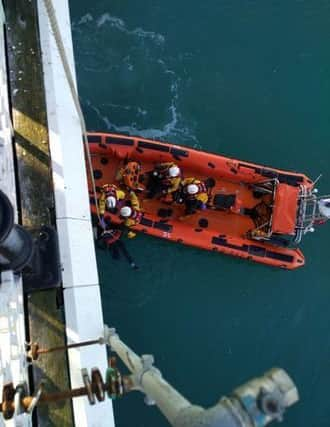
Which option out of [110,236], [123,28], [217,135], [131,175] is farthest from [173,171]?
[123,28]

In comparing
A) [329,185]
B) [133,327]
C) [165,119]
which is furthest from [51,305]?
[329,185]

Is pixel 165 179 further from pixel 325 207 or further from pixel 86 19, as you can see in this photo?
pixel 86 19

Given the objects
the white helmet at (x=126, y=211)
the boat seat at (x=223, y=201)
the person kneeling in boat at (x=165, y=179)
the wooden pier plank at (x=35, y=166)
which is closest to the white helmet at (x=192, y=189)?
the person kneeling in boat at (x=165, y=179)

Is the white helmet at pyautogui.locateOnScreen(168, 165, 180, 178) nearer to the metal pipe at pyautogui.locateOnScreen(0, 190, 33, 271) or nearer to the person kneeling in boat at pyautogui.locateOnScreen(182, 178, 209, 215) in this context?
the person kneeling in boat at pyautogui.locateOnScreen(182, 178, 209, 215)

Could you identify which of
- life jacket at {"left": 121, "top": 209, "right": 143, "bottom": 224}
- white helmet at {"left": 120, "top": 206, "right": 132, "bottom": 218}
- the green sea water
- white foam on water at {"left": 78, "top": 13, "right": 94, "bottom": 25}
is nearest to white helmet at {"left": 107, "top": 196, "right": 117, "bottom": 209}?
white helmet at {"left": 120, "top": 206, "right": 132, "bottom": 218}

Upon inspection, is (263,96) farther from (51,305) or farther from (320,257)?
(51,305)

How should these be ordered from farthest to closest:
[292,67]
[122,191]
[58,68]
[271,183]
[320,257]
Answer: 1. [292,67]
2. [320,257]
3. [271,183]
4. [122,191]
5. [58,68]

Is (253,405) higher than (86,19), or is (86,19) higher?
(86,19)
